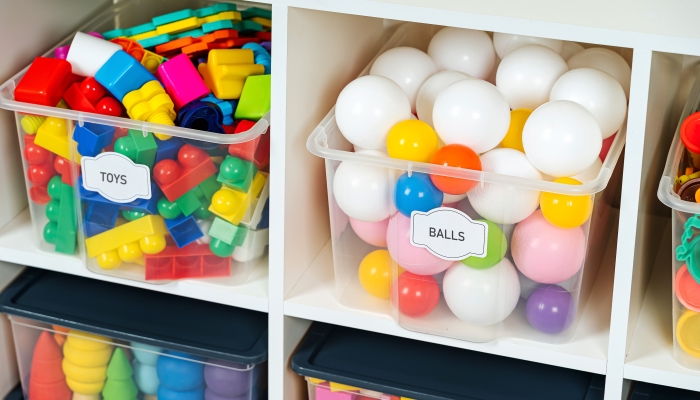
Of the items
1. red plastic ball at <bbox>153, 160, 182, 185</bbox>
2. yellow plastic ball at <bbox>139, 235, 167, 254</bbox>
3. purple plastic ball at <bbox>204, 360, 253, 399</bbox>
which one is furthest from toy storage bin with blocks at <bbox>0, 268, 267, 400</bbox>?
red plastic ball at <bbox>153, 160, 182, 185</bbox>

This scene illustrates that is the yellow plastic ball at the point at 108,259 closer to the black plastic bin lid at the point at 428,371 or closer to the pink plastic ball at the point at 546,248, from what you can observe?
the black plastic bin lid at the point at 428,371

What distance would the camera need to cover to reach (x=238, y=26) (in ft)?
4.03

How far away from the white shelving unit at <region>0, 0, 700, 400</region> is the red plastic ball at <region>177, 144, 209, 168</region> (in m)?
0.09

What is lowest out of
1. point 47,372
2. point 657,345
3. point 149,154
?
point 47,372

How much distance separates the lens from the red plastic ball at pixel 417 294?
101cm

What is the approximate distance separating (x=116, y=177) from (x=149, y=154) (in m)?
0.05

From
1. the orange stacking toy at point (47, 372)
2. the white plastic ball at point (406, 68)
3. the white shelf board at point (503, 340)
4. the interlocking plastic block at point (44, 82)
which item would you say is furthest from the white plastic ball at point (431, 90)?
the orange stacking toy at point (47, 372)

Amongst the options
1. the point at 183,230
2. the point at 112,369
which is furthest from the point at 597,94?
the point at 112,369

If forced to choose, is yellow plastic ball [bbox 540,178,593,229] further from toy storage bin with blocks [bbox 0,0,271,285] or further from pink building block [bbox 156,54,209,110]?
pink building block [bbox 156,54,209,110]

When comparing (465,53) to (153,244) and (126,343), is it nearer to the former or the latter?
(153,244)

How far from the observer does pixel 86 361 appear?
1.21m

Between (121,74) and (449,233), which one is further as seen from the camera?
(121,74)

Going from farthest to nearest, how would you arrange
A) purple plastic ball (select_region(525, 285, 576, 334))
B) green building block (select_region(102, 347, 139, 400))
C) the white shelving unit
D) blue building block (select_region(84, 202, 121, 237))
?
green building block (select_region(102, 347, 139, 400)) → blue building block (select_region(84, 202, 121, 237)) → purple plastic ball (select_region(525, 285, 576, 334)) → the white shelving unit

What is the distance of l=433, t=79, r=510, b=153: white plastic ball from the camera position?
0.94 m
